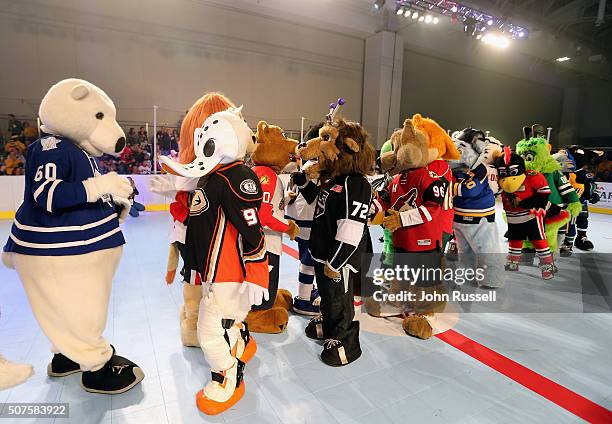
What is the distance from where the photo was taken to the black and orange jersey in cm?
164

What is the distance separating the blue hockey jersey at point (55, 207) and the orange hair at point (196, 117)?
1.61ft

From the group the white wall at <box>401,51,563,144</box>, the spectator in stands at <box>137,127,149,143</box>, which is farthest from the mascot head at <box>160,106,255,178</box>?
the white wall at <box>401,51,563,144</box>

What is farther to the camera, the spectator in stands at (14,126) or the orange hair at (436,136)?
the spectator in stands at (14,126)

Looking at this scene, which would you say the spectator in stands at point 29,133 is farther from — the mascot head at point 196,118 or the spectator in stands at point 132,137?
the mascot head at point 196,118

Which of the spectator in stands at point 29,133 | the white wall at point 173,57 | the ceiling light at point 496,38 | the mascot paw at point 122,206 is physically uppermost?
the ceiling light at point 496,38

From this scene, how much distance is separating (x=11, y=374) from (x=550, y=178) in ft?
15.6

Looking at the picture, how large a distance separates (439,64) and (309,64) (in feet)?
17.0

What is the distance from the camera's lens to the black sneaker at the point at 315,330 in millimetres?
2420

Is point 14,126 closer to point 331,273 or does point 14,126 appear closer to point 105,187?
point 105,187

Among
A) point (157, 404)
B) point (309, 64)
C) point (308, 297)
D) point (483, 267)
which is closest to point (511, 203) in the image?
point (483, 267)

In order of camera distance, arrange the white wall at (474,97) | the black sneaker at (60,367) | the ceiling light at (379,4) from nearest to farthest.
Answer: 1. the black sneaker at (60,367)
2. the ceiling light at (379,4)
3. the white wall at (474,97)

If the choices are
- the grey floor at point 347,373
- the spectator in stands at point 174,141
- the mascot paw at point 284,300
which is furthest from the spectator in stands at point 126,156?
the mascot paw at point 284,300

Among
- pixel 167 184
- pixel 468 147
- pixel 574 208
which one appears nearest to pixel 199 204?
pixel 167 184

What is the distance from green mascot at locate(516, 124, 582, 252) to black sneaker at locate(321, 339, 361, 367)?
2.77 m
